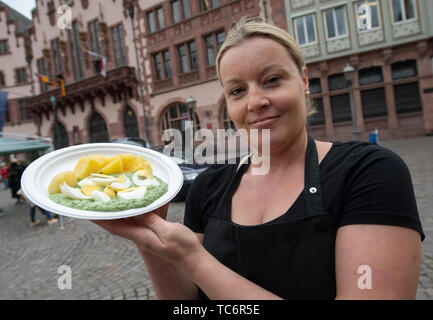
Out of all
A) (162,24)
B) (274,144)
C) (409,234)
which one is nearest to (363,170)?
(409,234)

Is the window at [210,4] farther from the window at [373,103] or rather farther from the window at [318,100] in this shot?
the window at [373,103]

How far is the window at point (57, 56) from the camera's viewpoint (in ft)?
77.6

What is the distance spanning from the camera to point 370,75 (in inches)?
641

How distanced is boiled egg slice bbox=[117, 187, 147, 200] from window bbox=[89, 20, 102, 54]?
75.5 ft

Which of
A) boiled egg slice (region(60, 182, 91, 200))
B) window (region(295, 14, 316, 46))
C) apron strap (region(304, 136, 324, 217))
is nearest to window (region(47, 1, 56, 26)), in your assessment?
window (region(295, 14, 316, 46))

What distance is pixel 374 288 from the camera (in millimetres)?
818

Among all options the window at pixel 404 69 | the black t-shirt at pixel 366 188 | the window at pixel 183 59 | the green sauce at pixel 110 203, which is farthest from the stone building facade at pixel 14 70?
the black t-shirt at pixel 366 188

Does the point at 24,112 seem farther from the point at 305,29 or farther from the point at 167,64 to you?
the point at 305,29

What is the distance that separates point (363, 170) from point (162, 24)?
2115 centimetres

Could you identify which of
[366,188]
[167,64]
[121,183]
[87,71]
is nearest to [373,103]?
[167,64]

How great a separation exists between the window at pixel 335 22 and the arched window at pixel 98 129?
1767 centimetres

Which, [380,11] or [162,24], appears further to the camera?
[162,24]

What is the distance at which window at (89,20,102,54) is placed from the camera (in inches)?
823

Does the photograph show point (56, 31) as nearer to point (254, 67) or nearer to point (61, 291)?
point (61, 291)
